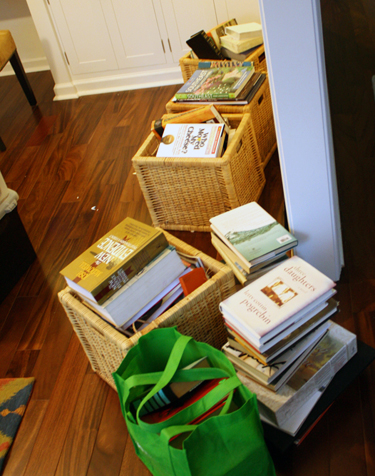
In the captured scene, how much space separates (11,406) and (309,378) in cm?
95

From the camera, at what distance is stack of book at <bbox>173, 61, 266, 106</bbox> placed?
2.04m

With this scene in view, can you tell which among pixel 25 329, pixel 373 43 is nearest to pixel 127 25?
pixel 373 43

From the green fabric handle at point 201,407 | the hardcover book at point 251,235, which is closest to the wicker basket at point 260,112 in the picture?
the hardcover book at point 251,235

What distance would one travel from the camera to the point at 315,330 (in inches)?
49.6

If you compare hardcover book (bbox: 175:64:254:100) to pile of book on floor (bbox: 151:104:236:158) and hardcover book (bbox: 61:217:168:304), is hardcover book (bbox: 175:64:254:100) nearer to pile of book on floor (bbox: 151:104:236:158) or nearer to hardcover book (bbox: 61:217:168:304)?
pile of book on floor (bbox: 151:104:236:158)

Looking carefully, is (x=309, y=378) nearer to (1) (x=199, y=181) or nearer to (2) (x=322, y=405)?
(2) (x=322, y=405)

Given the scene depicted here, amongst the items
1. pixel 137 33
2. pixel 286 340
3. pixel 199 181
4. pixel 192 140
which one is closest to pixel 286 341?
pixel 286 340

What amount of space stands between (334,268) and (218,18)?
2.06 metres

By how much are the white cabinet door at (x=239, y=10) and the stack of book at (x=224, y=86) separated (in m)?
0.91

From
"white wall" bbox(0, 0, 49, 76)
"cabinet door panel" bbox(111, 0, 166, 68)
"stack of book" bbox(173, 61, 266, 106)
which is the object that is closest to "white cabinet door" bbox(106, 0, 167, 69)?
"cabinet door panel" bbox(111, 0, 166, 68)

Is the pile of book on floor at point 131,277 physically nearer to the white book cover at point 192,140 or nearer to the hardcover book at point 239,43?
the white book cover at point 192,140

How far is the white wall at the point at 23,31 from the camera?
3.67m

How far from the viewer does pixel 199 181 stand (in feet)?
6.21

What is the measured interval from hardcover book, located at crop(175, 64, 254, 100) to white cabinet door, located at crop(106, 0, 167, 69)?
109 cm
